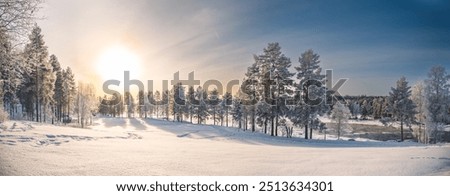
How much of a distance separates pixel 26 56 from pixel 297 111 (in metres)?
25.2

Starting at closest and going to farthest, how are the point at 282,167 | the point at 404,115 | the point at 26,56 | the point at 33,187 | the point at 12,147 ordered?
the point at 33,187
the point at 282,167
the point at 12,147
the point at 26,56
the point at 404,115

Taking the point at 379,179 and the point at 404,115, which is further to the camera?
the point at 404,115

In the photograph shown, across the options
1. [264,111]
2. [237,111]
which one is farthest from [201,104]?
[264,111]

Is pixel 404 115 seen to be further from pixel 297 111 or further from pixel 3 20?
pixel 3 20

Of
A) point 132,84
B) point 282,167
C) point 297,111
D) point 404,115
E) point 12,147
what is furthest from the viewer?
point 404,115

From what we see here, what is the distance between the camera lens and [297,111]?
30406 millimetres

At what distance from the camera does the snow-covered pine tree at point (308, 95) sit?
29438 mm

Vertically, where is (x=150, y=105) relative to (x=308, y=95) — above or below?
below

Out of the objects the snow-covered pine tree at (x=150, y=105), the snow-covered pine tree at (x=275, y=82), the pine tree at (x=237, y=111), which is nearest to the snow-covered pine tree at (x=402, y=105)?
the snow-covered pine tree at (x=275, y=82)

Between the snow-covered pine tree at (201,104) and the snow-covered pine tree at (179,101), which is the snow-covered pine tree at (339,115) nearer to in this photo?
the snow-covered pine tree at (201,104)

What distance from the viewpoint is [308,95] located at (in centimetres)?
3008

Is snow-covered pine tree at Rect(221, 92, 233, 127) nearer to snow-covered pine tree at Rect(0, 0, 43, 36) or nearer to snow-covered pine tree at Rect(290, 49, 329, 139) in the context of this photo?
snow-covered pine tree at Rect(290, 49, 329, 139)

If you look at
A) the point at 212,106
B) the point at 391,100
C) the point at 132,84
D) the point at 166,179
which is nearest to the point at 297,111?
the point at 391,100

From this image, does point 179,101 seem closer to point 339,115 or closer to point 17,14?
point 339,115
